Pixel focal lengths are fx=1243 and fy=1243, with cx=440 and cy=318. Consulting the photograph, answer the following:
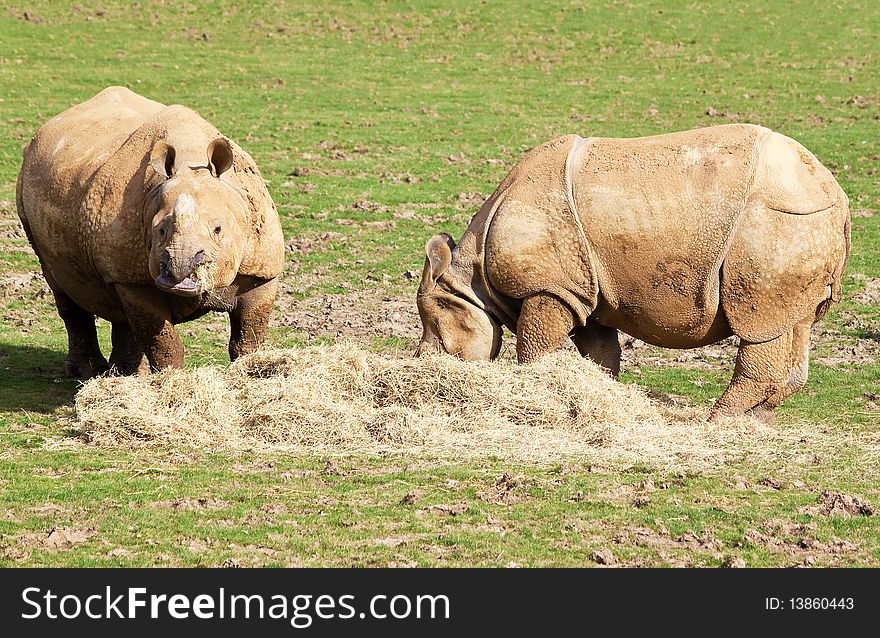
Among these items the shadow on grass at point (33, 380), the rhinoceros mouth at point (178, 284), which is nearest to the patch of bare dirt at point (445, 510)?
the rhinoceros mouth at point (178, 284)

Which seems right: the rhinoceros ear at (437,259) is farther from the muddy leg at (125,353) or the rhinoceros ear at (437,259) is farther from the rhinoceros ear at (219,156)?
the muddy leg at (125,353)

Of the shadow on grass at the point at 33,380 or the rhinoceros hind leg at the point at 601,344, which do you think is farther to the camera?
the rhinoceros hind leg at the point at 601,344

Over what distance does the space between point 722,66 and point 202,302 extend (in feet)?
68.0

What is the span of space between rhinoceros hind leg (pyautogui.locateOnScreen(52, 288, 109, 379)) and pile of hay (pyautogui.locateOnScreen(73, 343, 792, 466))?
2.61 m

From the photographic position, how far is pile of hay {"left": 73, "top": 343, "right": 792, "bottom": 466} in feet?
30.2

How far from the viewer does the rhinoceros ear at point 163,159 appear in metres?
9.47

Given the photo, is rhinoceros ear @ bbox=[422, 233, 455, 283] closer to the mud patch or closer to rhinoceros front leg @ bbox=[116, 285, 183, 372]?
rhinoceros front leg @ bbox=[116, 285, 183, 372]

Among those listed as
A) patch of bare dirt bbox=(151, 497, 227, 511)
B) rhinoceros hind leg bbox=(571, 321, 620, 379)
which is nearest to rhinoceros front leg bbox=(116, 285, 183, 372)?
patch of bare dirt bbox=(151, 497, 227, 511)

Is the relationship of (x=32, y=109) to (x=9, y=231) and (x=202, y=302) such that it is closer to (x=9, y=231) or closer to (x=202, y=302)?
(x=9, y=231)

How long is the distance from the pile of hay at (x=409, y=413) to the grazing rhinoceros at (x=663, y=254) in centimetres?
58

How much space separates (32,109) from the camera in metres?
23.2

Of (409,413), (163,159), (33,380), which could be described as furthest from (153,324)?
(33,380)

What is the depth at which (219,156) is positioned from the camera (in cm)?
962

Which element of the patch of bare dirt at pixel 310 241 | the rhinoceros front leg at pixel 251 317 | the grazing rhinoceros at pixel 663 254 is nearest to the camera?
the grazing rhinoceros at pixel 663 254
